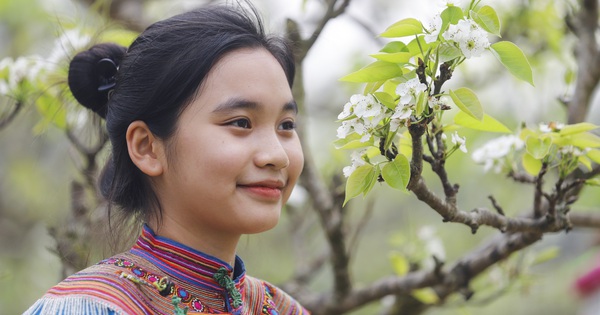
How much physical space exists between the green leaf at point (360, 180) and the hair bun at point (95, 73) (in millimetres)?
665

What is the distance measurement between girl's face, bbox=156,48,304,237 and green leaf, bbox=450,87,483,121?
1.23 ft

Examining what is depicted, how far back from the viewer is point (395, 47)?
1.35 m

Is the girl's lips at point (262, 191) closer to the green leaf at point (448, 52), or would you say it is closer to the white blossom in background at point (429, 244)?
the green leaf at point (448, 52)

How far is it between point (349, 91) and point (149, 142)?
2.05 meters

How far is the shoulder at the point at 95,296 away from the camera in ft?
4.66

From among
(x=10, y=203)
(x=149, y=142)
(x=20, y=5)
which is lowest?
(x=10, y=203)

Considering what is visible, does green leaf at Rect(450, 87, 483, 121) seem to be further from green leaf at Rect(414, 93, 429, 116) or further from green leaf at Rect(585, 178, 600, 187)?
green leaf at Rect(585, 178, 600, 187)

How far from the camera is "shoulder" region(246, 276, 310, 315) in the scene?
180cm

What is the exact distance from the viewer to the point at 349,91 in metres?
3.57

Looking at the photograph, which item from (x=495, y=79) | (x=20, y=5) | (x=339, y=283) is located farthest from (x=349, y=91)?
(x=20, y=5)

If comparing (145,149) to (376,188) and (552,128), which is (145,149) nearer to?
(552,128)

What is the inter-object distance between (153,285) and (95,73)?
55 centimetres

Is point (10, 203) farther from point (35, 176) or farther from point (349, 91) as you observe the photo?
point (349, 91)

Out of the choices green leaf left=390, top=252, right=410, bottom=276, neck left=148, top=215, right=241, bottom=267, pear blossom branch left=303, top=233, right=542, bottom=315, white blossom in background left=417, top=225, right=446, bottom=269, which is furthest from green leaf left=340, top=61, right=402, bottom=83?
white blossom in background left=417, top=225, right=446, bottom=269
